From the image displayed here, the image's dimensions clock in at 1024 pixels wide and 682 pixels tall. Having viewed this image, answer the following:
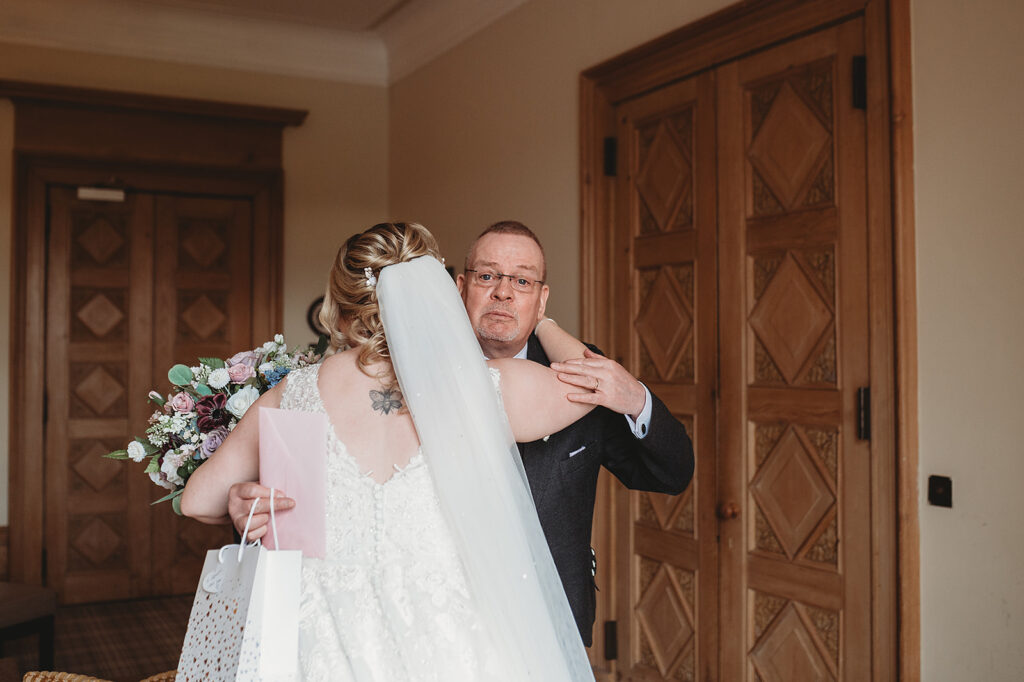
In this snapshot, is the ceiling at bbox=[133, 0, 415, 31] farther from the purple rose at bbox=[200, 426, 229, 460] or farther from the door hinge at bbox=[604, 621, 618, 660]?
the purple rose at bbox=[200, 426, 229, 460]

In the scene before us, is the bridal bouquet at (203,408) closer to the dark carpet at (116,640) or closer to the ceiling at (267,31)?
the dark carpet at (116,640)

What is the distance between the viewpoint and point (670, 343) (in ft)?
12.5

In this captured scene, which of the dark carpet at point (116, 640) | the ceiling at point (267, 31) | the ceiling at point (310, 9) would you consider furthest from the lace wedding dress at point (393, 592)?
the ceiling at point (310, 9)

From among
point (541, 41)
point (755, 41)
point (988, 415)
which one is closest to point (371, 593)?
point (988, 415)

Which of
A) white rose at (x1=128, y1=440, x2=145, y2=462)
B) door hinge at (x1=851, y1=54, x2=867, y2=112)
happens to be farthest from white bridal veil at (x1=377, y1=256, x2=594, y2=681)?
door hinge at (x1=851, y1=54, x2=867, y2=112)

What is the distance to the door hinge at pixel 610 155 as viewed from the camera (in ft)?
13.7

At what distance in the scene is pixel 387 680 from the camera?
5.22ft

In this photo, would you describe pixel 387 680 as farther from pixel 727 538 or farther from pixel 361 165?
pixel 361 165

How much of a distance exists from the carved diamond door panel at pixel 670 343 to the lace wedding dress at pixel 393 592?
2155 mm

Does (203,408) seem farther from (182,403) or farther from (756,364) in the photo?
(756,364)

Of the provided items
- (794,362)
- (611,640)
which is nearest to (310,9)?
(794,362)

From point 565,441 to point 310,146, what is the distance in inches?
190

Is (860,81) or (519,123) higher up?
(519,123)

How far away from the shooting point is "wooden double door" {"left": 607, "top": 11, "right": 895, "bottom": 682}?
9.80 feet
